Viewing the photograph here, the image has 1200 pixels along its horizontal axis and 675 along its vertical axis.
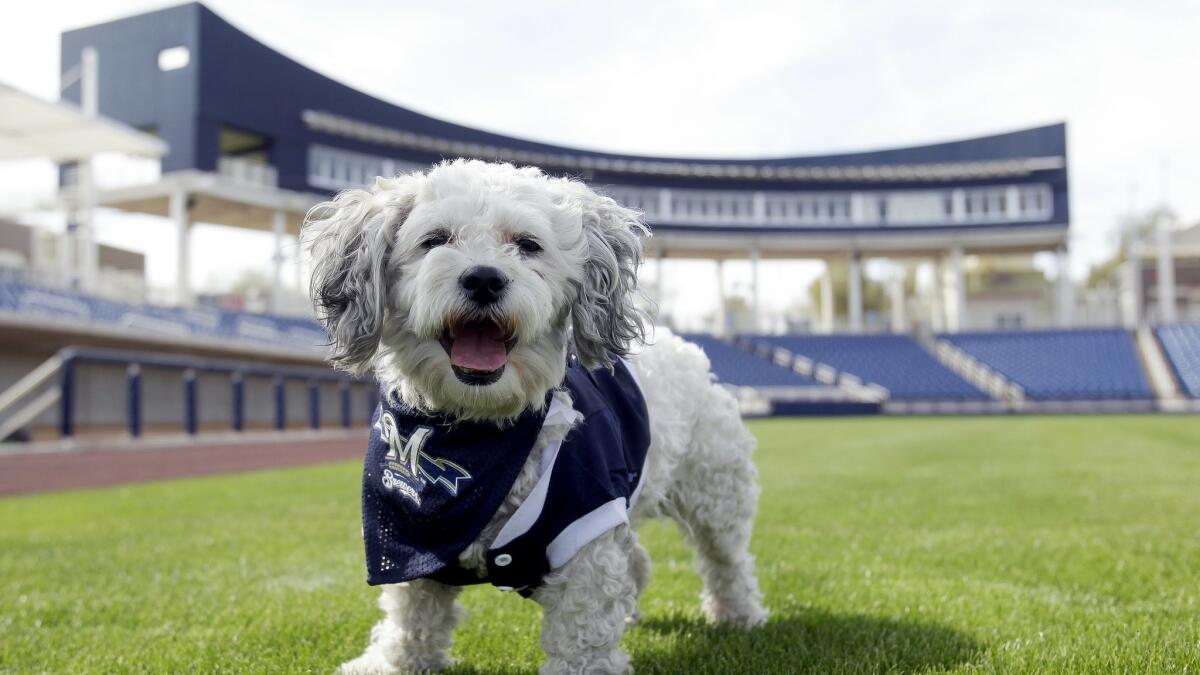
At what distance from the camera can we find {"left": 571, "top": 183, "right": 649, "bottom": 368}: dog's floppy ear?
307 centimetres

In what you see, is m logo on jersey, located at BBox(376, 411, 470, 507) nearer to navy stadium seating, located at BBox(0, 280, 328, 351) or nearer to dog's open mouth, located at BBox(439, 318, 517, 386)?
dog's open mouth, located at BBox(439, 318, 517, 386)

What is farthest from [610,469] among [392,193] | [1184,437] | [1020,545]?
[1184,437]

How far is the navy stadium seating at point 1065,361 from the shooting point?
44.2 metres

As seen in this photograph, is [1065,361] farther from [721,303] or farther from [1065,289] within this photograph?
[721,303]

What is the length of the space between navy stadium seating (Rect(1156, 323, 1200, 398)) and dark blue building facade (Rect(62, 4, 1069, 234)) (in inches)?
361

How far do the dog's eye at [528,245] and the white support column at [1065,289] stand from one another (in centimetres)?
5779

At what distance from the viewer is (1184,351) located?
47.4 metres

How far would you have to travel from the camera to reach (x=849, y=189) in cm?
5812

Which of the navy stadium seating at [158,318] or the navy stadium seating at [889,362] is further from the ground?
the navy stadium seating at [158,318]

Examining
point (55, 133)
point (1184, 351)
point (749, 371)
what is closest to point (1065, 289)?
point (1184, 351)

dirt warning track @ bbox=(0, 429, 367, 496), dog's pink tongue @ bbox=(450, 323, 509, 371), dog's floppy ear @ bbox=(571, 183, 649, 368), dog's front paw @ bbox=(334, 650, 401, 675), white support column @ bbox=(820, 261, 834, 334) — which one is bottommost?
dirt warning track @ bbox=(0, 429, 367, 496)

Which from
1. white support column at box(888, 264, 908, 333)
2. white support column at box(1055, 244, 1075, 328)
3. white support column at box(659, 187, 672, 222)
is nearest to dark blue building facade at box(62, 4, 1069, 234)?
white support column at box(659, 187, 672, 222)

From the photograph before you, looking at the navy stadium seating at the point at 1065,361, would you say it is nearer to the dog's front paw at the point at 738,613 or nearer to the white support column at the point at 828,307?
the white support column at the point at 828,307

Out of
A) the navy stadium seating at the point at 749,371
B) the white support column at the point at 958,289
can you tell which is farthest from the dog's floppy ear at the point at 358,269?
the white support column at the point at 958,289
